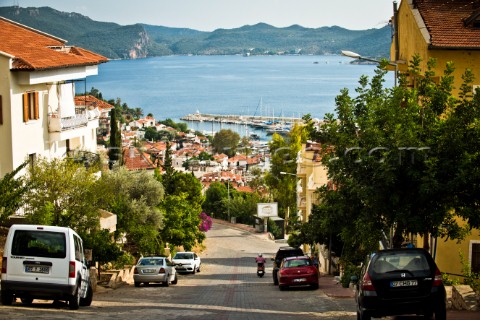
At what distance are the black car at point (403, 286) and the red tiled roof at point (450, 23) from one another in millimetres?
13468

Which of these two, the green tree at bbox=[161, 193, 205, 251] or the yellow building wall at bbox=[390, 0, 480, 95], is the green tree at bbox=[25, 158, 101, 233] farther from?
the green tree at bbox=[161, 193, 205, 251]

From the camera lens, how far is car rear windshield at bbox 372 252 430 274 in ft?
60.5

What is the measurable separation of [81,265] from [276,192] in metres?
82.8

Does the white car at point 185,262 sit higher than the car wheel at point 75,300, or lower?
lower

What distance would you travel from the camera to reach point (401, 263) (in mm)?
18578

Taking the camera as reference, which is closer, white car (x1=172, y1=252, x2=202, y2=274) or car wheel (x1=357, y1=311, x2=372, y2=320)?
car wheel (x1=357, y1=311, x2=372, y2=320)

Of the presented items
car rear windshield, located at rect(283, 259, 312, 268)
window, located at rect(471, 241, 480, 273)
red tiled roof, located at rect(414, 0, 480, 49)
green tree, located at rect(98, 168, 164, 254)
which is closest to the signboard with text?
green tree, located at rect(98, 168, 164, 254)

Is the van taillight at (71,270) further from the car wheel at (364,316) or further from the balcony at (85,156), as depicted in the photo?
the balcony at (85,156)

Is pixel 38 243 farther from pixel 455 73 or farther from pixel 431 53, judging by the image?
pixel 455 73

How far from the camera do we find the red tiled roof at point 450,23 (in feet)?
101

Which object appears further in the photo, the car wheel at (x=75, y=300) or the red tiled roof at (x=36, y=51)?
the red tiled roof at (x=36, y=51)

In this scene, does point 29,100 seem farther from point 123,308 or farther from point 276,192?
Answer: point 276,192

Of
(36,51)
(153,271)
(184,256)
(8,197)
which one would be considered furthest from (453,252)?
(184,256)

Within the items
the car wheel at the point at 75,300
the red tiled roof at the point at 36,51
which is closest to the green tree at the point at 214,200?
the red tiled roof at the point at 36,51
